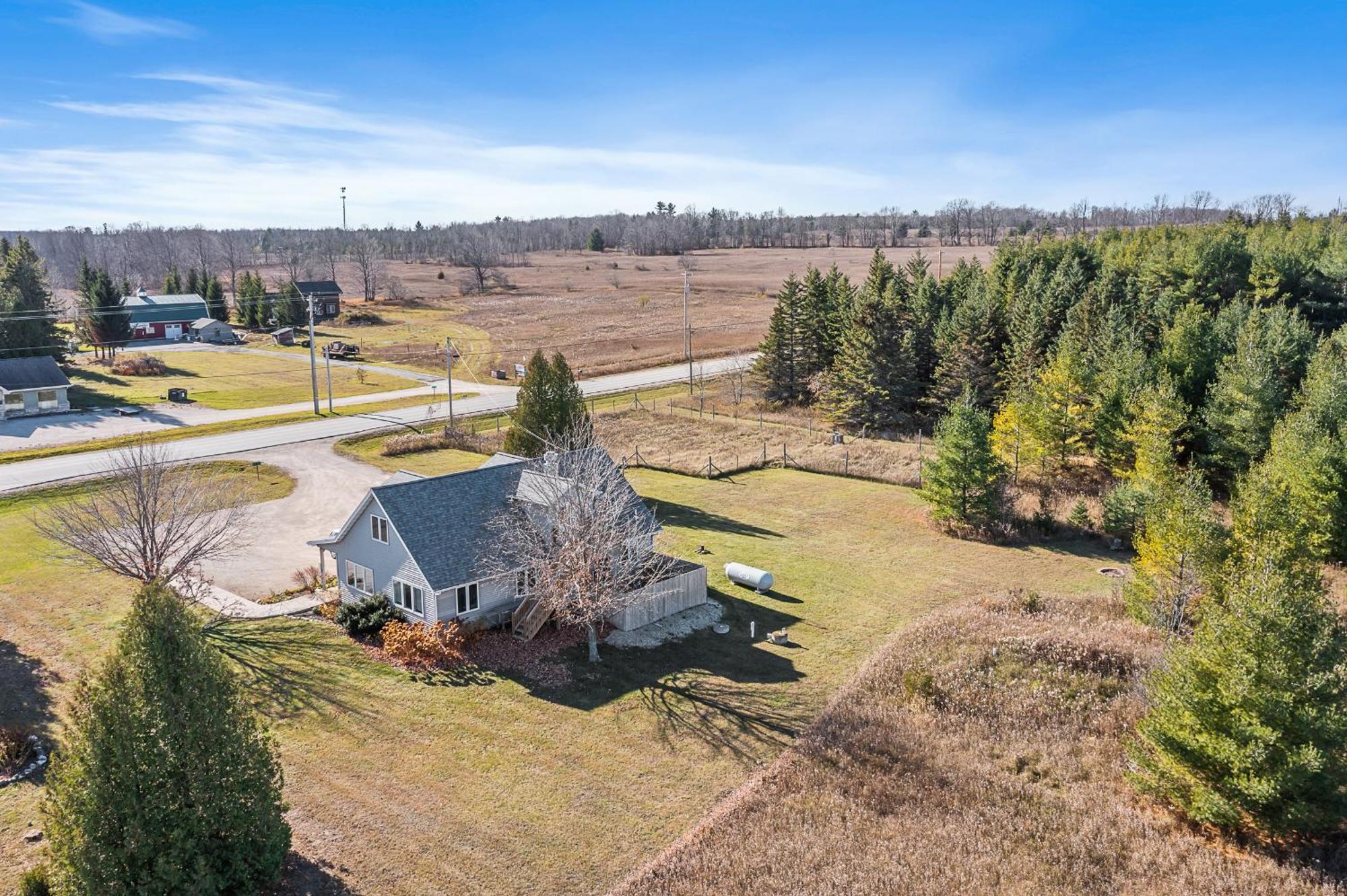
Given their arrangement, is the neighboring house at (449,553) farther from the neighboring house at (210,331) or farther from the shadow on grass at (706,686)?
the neighboring house at (210,331)

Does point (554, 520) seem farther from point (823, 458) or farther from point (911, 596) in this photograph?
point (823, 458)

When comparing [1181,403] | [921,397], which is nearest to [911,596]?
[1181,403]

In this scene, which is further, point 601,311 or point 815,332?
point 601,311

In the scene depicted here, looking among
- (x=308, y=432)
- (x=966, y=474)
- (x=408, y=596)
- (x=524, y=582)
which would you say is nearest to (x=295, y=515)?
(x=408, y=596)

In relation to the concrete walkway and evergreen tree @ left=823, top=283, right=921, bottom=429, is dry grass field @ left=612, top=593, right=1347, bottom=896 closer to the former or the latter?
the concrete walkway

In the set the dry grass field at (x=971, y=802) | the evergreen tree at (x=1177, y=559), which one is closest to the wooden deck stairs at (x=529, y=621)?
the dry grass field at (x=971, y=802)

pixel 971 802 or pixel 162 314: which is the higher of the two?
pixel 162 314

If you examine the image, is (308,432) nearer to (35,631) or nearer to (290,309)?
(35,631)
